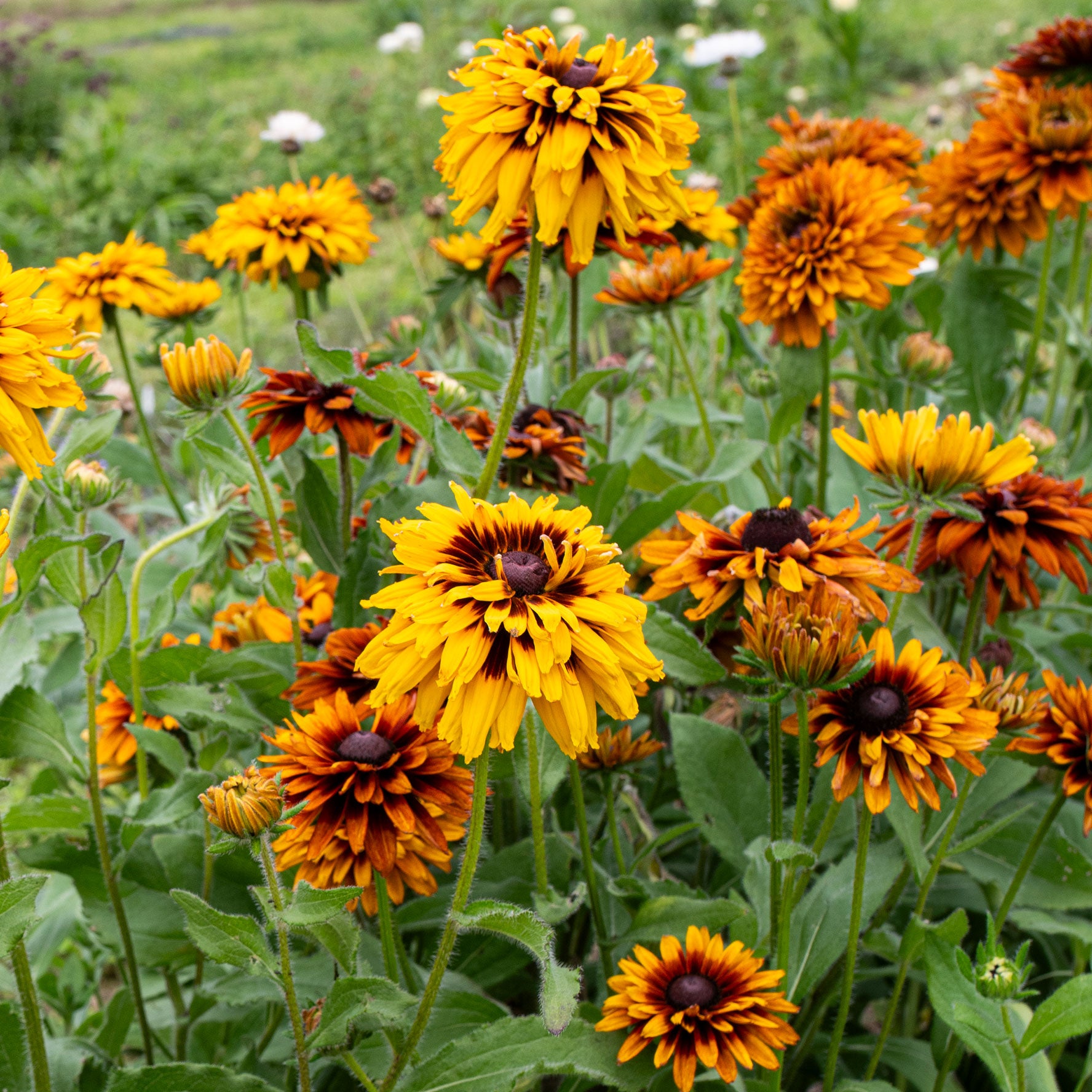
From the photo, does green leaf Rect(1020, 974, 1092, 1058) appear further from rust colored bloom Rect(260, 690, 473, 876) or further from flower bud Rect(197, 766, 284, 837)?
flower bud Rect(197, 766, 284, 837)

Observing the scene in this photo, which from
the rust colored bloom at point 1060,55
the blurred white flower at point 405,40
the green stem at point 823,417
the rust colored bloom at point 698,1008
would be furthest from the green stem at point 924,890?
the blurred white flower at point 405,40

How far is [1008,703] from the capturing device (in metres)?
0.89

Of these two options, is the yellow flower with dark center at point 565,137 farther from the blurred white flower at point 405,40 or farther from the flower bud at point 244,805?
the blurred white flower at point 405,40

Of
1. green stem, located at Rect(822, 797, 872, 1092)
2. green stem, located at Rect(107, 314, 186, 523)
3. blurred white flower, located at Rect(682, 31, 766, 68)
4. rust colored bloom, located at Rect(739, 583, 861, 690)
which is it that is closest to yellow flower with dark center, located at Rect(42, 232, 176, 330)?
green stem, located at Rect(107, 314, 186, 523)

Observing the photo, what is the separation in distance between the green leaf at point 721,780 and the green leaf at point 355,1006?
0.40 m

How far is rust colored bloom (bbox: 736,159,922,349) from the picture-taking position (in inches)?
47.4

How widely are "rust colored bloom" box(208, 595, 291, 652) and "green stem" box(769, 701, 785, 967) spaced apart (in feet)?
1.70

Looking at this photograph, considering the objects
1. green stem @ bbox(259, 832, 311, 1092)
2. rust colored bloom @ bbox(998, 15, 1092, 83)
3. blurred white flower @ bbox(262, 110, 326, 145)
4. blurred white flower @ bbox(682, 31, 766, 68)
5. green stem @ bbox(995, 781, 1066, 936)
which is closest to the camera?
green stem @ bbox(259, 832, 311, 1092)

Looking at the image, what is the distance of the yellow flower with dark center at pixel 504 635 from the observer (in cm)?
60

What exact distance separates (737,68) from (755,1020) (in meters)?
2.31

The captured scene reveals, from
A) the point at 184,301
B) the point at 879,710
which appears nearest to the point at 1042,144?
the point at 879,710

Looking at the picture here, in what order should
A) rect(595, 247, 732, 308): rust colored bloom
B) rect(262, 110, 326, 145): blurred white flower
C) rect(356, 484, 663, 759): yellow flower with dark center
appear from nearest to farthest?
rect(356, 484, 663, 759): yellow flower with dark center → rect(595, 247, 732, 308): rust colored bloom → rect(262, 110, 326, 145): blurred white flower

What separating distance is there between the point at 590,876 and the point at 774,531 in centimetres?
35

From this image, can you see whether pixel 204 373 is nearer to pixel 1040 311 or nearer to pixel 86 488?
pixel 86 488
